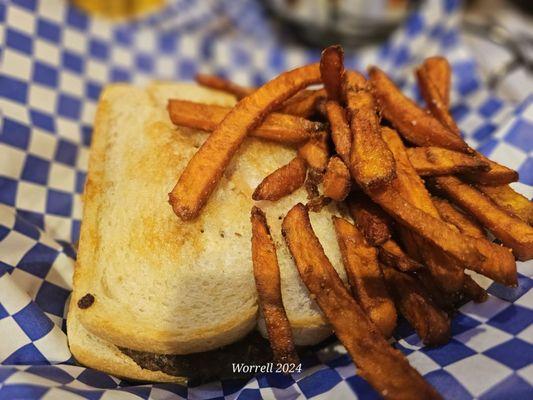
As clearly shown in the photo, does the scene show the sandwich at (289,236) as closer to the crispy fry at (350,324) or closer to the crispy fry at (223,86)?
the crispy fry at (350,324)

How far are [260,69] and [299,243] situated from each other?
79.6 inches

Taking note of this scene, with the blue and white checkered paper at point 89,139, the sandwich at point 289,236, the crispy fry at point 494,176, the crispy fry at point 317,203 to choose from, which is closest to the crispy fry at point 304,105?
the sandwich at point 289,236

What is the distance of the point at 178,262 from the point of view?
1.48 meters

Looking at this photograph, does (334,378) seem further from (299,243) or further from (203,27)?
(203,27)

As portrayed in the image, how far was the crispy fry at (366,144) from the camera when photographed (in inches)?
52.2

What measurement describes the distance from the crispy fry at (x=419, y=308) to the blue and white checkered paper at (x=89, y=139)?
0.06 m

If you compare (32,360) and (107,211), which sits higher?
(107,211)

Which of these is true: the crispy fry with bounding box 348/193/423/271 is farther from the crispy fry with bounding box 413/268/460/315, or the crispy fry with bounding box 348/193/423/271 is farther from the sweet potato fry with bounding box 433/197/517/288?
the sweet potato fry with bounding box 433/197/517/288

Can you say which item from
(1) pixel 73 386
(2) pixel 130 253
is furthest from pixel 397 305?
(1) pixel 73 386

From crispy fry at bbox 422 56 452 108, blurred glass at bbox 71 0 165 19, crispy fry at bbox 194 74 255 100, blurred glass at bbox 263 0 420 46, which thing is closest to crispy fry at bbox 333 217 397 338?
crispy fry at bbox 422 56 452 108

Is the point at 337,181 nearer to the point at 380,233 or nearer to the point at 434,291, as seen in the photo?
the point at 380,233

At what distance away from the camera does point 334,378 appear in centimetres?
146

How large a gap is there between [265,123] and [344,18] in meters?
2.17

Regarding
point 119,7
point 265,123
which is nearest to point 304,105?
point 265,123
